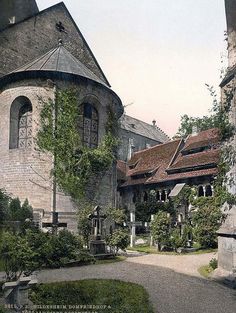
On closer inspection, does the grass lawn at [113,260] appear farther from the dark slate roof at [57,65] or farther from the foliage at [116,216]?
the dark slate roof at [57,65]

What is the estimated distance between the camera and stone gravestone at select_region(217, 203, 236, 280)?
8297 mm

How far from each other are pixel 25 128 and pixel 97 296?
43.0 ft

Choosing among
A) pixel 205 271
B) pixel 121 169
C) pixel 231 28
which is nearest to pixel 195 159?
pixel 121 169

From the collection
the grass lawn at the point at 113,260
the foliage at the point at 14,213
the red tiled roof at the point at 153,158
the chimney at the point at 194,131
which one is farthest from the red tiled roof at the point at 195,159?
the foliage at the point at 14,213

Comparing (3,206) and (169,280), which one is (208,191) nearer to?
(3,206)

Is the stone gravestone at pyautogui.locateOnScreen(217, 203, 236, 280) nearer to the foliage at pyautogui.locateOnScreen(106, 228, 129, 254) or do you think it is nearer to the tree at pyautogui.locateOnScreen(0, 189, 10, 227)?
the foliage at pyautogui.locateOnScreen(106, 228, 129, 254)

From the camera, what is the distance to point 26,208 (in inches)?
622

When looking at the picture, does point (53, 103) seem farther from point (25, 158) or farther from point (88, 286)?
point (88, 286)

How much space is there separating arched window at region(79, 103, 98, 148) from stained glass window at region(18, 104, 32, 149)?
281 centimetres

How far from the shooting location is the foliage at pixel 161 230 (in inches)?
674

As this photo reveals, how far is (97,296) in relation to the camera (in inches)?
269

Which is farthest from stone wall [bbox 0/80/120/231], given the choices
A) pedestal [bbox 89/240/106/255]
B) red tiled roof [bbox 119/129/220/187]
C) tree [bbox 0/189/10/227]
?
red tiled roof [bbox 119/129/220/187]

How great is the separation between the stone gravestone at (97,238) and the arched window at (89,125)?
4838 mm

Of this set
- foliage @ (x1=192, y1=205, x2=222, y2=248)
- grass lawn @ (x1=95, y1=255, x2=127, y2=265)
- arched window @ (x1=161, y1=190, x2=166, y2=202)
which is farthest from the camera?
arched window @ (x1=161, y1=190, x2=166, y2=202)
